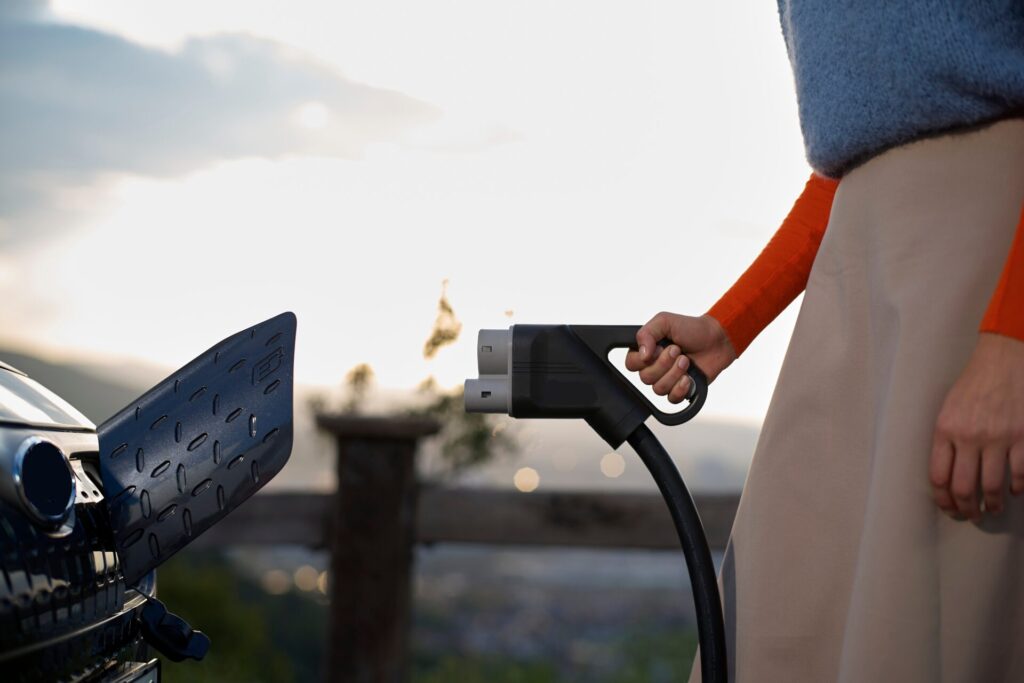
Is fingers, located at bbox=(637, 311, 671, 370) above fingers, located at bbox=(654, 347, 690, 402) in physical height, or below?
above

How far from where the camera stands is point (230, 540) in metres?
3.00

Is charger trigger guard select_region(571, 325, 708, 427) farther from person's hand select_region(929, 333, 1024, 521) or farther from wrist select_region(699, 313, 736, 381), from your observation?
person's hand select_region(929, 333, 1024, 521)

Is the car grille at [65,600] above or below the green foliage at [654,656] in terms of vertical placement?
above

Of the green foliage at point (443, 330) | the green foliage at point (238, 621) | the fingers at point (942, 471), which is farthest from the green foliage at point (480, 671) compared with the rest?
the fingers at point (942, 471)

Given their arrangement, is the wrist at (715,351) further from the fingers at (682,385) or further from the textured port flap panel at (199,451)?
the textured port flap panel at (199,451)

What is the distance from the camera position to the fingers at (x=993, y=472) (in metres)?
0.79

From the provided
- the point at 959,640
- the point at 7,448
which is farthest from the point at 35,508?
the point at 959,640

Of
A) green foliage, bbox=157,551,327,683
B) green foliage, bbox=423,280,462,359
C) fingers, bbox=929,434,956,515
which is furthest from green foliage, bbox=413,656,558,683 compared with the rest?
fingers, bbox=929,434,956,515

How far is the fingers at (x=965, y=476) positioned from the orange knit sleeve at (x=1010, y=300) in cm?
10

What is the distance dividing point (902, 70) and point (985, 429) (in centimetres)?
32

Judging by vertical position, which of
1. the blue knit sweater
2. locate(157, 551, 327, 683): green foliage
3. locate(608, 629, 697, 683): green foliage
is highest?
the blue knit sweater

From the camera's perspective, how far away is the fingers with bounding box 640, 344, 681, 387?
105 centimetres

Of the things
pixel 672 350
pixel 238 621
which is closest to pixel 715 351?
pixel 672 350

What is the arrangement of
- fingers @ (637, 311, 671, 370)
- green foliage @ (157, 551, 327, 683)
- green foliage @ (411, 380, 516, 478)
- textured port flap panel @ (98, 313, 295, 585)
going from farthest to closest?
green foliage @ (157, 551, 327, 683) → green foliage @ (411, 380, 516, 478) → fingers @ (637, 311, 671, 370) → textured port flap panel @ (98, 313, 295, 585)
